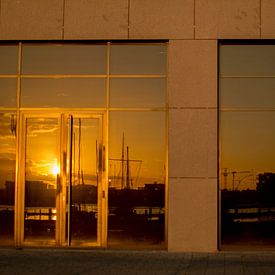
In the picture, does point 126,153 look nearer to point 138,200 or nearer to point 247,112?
point 138,200

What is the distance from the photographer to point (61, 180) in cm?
1634

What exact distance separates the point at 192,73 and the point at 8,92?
12.8 ft

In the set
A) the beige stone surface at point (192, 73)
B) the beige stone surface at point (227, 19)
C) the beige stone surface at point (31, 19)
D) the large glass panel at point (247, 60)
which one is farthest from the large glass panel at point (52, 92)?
the large glass panel at point (247, 60)

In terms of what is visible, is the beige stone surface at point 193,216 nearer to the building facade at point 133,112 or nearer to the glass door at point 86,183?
the building facade at point 133,112

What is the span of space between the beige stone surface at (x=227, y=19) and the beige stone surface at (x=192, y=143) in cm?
164

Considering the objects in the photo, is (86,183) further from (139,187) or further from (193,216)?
(193,216)

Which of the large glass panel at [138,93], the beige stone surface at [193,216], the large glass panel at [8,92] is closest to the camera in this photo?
the beige stone surface at [193,216]

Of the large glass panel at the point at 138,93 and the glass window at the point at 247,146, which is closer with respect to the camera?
the glass window at the point at 247,146

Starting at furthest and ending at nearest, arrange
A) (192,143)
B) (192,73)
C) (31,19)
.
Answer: (31,19) → (192,73) → (192,143)

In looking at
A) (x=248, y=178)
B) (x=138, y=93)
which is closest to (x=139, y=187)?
(x=138, y=93)

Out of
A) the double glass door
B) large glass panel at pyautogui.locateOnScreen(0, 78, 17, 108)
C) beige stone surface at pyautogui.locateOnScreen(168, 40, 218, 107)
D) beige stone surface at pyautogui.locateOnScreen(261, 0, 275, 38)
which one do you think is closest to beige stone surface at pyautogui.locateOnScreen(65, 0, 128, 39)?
beige stone surface at pyautogui.locateOnScreen(168, 40, 218, 107)

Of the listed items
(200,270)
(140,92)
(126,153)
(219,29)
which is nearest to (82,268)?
Result: (200,270)

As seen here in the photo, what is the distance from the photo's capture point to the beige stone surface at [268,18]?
1598 cm

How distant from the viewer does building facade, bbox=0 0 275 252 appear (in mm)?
15977
